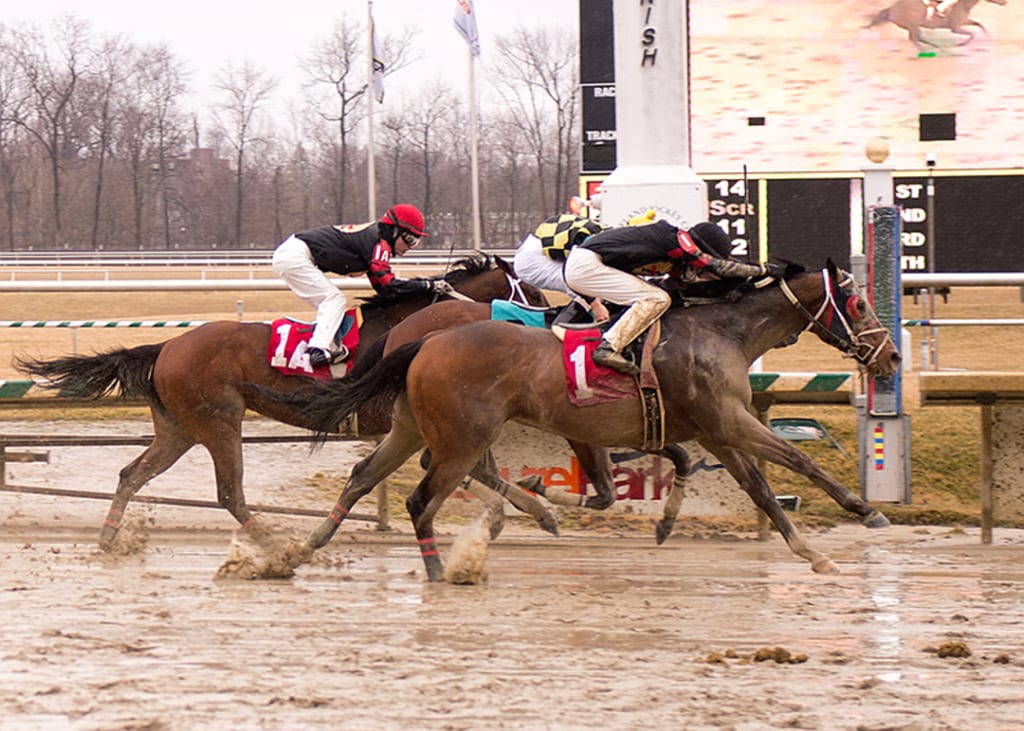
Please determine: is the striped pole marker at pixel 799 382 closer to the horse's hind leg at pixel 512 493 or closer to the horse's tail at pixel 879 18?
the horse's hind leg at pixel 512 493

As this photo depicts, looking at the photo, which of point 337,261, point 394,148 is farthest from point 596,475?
point 394,148

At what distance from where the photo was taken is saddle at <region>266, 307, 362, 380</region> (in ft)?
25.7

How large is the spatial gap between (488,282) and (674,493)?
1.59 meters

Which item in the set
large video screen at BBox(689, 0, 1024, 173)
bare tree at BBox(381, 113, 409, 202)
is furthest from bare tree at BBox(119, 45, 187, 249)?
large video screen at BBox(689, 0, 1024, 173)

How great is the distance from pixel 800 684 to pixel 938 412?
6511 millimetres

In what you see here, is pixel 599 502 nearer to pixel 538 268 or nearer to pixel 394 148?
pixel 538 268

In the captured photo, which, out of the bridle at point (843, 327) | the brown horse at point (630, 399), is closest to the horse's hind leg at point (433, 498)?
the brown horse at point (630, 399)

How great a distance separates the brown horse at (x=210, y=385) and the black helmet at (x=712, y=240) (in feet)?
3.76

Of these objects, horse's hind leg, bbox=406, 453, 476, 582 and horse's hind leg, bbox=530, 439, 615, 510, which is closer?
horse's hind leg, bbox=406, 453, 476, 582

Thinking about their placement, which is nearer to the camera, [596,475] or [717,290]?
[717,290]

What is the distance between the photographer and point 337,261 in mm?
8023

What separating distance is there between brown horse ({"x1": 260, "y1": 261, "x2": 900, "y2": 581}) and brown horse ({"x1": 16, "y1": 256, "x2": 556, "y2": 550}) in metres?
0.83

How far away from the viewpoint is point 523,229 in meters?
49.7

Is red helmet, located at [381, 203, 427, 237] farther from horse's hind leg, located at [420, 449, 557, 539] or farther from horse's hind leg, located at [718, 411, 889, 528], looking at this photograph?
horse's hind leg, located at [718, 411, 889, 528]
